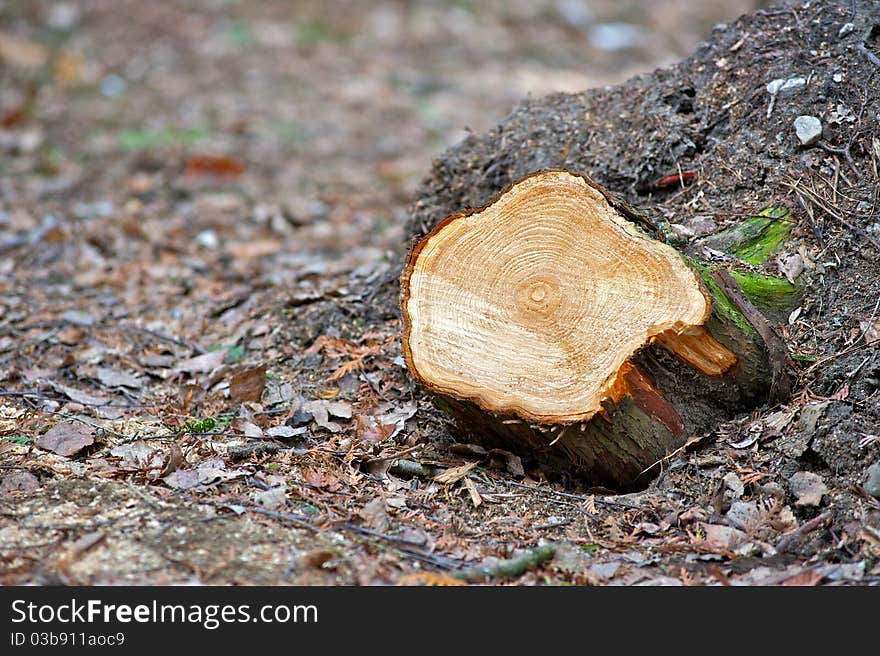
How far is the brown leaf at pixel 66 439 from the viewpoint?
3314 millimetres

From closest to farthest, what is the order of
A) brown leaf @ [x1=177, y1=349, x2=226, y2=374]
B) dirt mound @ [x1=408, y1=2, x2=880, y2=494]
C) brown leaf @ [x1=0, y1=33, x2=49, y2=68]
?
dirt mound @ [x1=408, y1=2, x2=880, y2=494]
brown leaf @ [x1=177, y1=349, x2=226, y2=374]
brown leaf @ [x1=0, y1=33, x2=49, y2=68]

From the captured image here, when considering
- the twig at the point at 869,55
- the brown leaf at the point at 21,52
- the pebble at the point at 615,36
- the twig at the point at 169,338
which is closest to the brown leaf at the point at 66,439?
the twig at the point at 169,338

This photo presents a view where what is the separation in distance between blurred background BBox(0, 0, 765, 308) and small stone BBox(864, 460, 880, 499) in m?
3.21

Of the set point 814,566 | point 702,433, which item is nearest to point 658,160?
point 702,433

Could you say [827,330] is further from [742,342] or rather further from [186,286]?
[186,286]

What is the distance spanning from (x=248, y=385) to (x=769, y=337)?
221 centimetres

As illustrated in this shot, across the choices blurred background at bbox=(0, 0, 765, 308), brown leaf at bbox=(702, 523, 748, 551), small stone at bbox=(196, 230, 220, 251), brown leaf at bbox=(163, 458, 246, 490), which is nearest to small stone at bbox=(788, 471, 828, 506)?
brown leaf at bbox=(702, 523, 748, 551)

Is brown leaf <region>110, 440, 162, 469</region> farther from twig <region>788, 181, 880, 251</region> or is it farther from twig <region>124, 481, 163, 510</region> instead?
twig <region>788, 181, 880, 251</region>

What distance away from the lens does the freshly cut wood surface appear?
2979mm

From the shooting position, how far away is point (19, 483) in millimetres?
3006

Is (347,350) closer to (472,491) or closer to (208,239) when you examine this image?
(472,491)

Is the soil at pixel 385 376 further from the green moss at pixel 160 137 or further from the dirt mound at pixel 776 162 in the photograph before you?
the green moss at pixel 160 137

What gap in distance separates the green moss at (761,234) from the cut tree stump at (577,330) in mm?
340

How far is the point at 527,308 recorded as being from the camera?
122 inches
